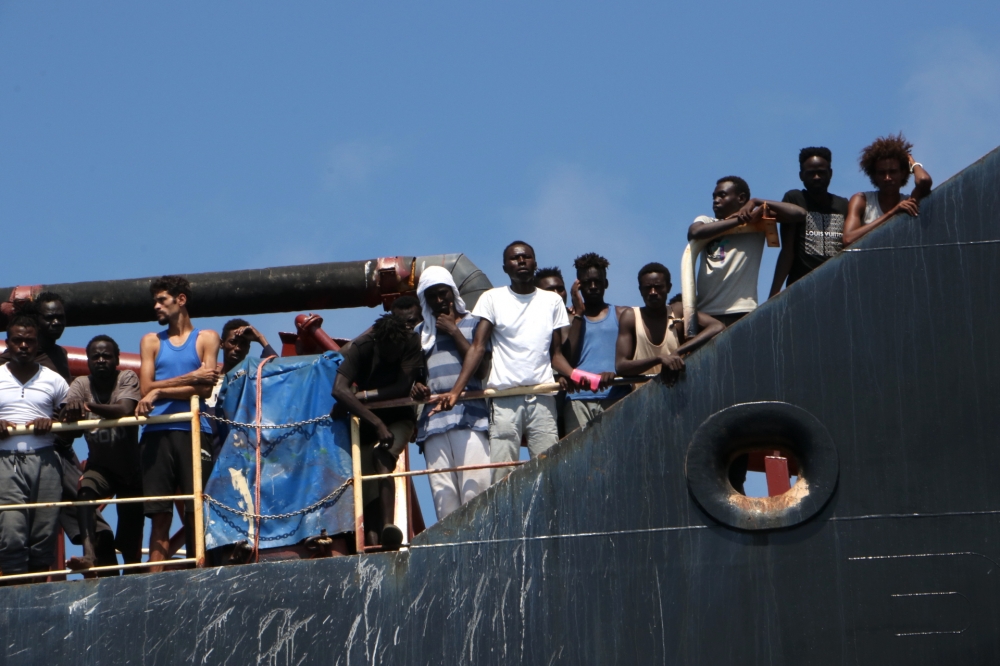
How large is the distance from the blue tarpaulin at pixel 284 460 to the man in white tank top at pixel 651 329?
1927 mm

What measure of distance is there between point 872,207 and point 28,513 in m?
5.82

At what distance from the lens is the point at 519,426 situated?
27.3 feet

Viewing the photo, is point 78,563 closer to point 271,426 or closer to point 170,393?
point 170,393

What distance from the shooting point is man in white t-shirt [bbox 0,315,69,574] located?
28.0ft

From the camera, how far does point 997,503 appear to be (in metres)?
7.25

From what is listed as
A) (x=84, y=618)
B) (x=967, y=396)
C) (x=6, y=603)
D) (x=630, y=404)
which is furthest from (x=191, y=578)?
(x=967, y=396)

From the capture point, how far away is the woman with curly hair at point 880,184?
7.81m

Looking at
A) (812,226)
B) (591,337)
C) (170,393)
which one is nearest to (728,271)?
(812,226)

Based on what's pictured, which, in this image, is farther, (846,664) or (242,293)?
(242,293)

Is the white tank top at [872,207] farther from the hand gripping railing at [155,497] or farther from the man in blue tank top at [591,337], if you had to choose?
the hand gripping railing at [155,497]

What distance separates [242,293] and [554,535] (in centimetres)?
594

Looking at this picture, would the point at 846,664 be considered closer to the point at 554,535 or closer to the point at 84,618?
the point at 554,535

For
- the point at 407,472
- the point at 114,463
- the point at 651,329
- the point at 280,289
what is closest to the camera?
the point at 407,472

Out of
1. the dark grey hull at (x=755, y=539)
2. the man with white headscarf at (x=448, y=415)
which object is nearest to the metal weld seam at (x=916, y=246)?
the dark grey hull at (x=755, y=539)
